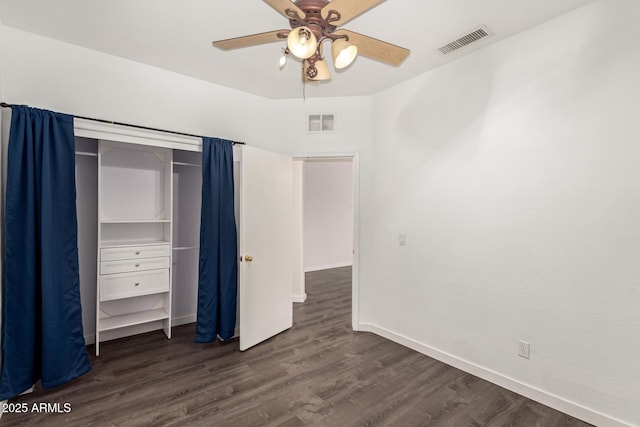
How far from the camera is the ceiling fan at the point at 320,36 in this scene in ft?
4.82

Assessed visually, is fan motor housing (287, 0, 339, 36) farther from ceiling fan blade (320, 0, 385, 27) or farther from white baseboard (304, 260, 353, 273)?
white baseboard (304, 260, 353, 273)

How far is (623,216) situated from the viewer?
1980 mm

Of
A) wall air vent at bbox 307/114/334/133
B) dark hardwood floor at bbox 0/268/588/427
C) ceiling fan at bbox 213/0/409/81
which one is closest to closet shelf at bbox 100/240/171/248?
dark hardwood floor at bbox 0/268/588/427

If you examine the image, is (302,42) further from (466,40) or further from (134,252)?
(134,252)

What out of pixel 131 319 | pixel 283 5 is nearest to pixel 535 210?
pixel 283 5

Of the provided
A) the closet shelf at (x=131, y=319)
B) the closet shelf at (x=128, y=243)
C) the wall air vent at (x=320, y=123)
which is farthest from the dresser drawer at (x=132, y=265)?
the wall air vent at (x=320, y=123)

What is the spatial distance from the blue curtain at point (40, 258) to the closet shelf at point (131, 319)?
1.91 feet

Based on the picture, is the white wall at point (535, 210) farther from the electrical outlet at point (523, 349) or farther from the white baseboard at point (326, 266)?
the white baseboard at point (326, 266)

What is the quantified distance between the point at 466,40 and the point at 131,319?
4177mm

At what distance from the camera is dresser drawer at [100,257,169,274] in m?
2.98

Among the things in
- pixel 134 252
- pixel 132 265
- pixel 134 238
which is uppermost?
pixel 134 238

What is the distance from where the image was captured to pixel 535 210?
2.36m

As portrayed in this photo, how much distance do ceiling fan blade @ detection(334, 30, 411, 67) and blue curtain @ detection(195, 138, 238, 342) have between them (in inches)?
76.3

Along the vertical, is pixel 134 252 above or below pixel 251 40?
below
